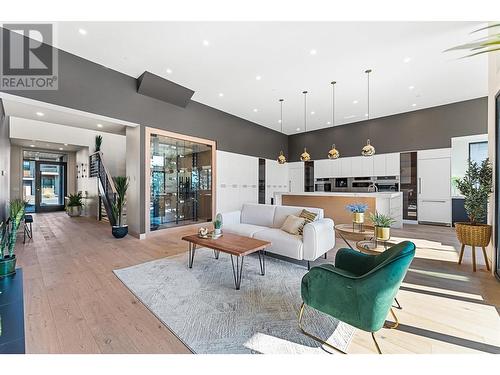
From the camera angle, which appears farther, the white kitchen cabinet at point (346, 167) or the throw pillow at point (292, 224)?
the white kitchen cabinet at point (346, 167)

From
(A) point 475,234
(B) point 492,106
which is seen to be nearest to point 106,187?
(A) point 475,234

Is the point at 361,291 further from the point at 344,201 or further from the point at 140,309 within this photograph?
the point at 344,201

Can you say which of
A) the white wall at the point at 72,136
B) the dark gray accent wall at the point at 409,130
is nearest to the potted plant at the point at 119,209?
the white wall at the point at 72,136

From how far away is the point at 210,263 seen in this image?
3.46m

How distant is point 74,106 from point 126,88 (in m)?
1.14

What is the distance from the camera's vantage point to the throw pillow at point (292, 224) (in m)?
3.45

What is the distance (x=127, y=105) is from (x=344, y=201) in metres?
5.61

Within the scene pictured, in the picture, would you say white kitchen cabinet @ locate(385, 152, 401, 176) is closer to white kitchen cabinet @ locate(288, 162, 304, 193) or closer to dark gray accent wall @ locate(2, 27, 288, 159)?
white kitchen cabinet @ locate(288, 162, 304, 193)

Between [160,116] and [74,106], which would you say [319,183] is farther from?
[74,106]

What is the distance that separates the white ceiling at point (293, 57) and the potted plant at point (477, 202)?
7.24ft

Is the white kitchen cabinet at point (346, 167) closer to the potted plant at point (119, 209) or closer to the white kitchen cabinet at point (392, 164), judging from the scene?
the white kitchen cabinet at point (392, 164)

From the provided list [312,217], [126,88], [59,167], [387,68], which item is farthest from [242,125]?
[59,167]

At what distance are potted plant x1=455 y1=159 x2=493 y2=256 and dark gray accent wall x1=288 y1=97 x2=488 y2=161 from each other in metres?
4.25
